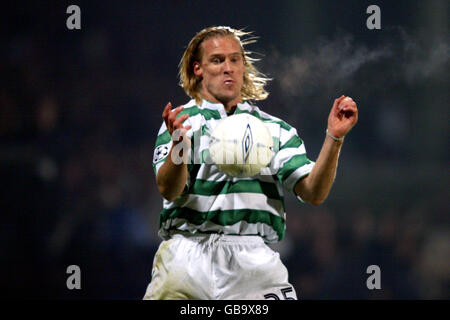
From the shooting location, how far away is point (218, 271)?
221 cm

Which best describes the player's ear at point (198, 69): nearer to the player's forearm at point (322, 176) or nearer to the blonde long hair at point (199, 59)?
the blonde long hair at point (199, 59)

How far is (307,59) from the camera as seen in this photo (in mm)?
2984

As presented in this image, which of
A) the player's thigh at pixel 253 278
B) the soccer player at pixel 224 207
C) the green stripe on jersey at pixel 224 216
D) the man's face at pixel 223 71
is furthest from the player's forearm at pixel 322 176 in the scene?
the man's face at pixel 223 71

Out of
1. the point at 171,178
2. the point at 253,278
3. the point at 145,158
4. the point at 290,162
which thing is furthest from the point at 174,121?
the point at 145,158

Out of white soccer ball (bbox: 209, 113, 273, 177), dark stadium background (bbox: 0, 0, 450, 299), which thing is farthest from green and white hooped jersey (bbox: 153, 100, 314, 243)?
dark stadium background (bbox: 0, 0, 450, 299)

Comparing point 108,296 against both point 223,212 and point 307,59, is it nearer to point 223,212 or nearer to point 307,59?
point 223,212

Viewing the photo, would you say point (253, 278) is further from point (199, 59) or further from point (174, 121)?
point (199, 59)

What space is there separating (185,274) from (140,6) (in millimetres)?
1589

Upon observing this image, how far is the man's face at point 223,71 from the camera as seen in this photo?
2402mm

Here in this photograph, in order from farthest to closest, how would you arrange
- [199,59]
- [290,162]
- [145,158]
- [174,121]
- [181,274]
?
[145,158] → [199,59] → [290,162] → [181,274] → [174,121]

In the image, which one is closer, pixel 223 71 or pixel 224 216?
pixel 224 216

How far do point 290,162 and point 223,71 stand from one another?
420 mm

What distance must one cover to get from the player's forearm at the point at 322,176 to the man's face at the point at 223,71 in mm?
417

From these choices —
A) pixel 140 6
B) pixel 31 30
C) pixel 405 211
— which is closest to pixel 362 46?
pixel 405 211
